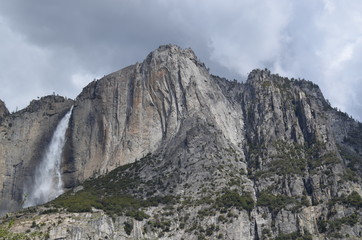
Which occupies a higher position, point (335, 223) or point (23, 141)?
point (23, 141)

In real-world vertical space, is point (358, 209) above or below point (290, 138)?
below

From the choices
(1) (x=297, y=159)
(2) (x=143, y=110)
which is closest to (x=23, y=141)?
(2) (x=143, y=110)

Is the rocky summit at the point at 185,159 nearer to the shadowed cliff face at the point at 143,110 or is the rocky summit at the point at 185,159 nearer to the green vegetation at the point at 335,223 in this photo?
the green vegetation at the point at 335,223

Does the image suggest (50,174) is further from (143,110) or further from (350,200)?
(350,200)

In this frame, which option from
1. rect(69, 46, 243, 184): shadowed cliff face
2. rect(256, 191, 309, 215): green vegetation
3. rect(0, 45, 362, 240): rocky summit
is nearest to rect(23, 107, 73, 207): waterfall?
→ rect(0, 45, 362, 240): rocky summit

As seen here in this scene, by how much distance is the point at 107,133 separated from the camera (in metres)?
162

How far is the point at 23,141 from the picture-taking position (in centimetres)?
16950

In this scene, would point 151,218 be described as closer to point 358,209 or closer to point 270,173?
point 270,173

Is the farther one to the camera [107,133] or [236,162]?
[107,133]

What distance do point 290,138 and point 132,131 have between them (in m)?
45.9

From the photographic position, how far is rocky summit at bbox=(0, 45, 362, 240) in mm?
112875

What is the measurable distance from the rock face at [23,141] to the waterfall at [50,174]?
2021 mm

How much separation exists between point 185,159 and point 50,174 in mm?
50456

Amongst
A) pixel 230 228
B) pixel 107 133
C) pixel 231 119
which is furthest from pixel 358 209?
pixel 107 133
